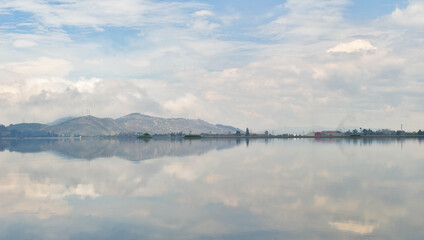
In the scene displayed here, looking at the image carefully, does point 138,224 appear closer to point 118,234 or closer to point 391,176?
point 118,234

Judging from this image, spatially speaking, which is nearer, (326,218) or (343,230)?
(343,230)

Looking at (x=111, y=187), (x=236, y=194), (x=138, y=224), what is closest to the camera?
(x=138, y=224)

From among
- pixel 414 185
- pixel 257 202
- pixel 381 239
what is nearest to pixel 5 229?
pixel 257 202

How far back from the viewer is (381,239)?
2591 centimetres

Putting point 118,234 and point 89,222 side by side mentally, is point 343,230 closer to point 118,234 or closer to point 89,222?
point 118,234

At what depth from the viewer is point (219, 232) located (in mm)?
28062

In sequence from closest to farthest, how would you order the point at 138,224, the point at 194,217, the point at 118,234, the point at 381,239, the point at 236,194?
the point at 381,239
the point at 118,234
the point at 138,224
the point at 194,217
the point at 236,194

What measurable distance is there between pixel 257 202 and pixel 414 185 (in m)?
27.7

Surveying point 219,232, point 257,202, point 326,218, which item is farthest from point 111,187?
point 326,218

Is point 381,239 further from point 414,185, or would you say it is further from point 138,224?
point 414,185

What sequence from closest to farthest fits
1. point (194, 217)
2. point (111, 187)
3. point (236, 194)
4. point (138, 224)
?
point (138, 224)
point (194, 217)
point (236, 194)
point (111, 187)

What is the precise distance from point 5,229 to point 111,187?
20.3 m

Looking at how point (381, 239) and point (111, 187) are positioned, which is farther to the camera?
point (111, 187)

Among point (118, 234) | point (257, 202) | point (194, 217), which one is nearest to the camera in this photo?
point (118, 234)
